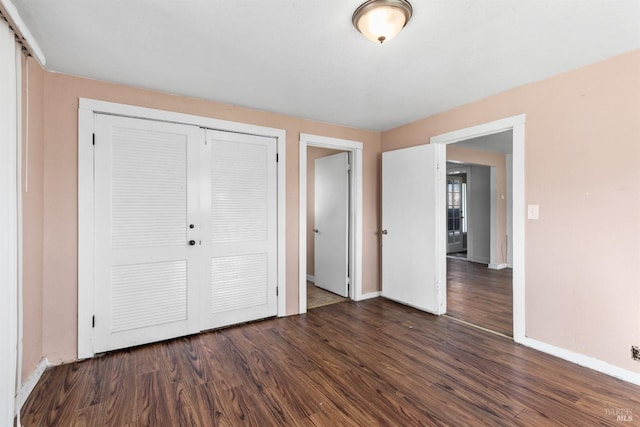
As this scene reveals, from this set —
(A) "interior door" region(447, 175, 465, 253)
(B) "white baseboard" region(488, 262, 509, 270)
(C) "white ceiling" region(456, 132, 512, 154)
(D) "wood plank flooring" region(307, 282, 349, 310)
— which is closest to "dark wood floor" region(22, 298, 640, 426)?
(D) "wood plank flooring" region(307, 282, 349, 310)

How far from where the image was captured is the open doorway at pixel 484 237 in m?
3.84

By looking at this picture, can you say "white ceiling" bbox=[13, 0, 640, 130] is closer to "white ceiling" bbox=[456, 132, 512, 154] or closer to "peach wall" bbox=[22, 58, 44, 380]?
"peach wall" bbox=[22, 58, 44, 380]

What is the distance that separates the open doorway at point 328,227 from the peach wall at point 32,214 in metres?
2.55

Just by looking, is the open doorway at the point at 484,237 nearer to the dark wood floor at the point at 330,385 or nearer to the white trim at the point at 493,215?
the white trim at the point at 493,215

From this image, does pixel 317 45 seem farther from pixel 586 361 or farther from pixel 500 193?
pixel 500 193

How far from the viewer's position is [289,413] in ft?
5.99

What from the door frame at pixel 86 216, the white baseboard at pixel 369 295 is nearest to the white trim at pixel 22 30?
the door frame at pixel 86 216

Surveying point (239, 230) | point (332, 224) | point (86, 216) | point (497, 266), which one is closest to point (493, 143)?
point (497, 266)

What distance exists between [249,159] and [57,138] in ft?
5.22

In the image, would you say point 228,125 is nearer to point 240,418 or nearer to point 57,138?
point 57,138

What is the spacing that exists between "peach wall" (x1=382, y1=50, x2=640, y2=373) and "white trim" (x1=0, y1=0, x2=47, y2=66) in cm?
359

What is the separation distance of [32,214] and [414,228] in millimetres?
3566

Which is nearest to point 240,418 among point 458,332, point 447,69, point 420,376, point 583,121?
point 420,376

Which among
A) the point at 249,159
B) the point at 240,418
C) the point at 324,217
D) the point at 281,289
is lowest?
the point at 240,418
